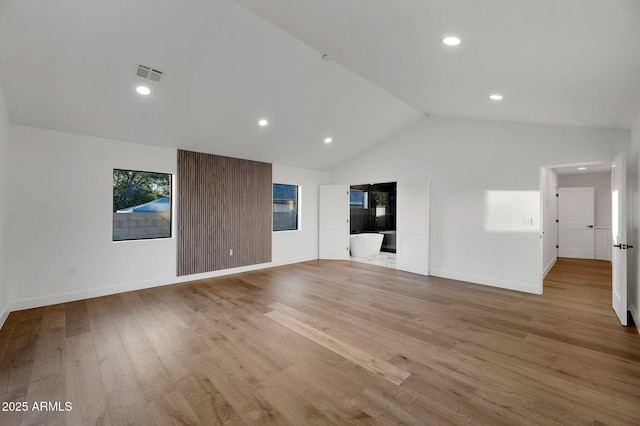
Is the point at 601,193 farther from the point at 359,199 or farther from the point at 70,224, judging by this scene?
the point at 70,224

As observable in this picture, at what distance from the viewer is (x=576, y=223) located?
25.3 ft

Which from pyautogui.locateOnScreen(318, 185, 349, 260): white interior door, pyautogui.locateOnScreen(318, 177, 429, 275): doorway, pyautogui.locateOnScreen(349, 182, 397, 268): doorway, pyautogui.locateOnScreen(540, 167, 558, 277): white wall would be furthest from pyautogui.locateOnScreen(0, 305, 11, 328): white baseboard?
pyautogui.locateOnScreen(540, 167, 558, 277): white wall

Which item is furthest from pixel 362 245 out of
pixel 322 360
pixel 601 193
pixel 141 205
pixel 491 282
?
pixel 601 193

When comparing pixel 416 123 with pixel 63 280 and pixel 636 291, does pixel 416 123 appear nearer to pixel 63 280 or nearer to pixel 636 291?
pixel 636 291

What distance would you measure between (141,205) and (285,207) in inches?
124

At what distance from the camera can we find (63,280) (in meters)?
4.00

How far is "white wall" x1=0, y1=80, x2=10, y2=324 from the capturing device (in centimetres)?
317

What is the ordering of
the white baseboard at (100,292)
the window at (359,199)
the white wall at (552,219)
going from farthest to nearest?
the window at (359,199) → the white wall at (552,219) → the white baseboard at (100,292)

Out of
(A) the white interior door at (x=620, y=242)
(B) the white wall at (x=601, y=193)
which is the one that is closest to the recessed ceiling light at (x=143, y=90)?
(A) the white interior door at (x=620, y=242)

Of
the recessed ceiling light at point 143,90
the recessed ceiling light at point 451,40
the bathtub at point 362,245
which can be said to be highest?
the recessed ceiling light at point 143,90

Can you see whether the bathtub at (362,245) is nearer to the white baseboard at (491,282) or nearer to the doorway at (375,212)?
the doorway at (375,212)

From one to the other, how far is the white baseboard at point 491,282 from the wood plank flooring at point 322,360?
210mm

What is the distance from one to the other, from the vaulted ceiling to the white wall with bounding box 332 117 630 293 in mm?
427

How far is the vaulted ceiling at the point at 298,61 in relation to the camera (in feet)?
6.50
